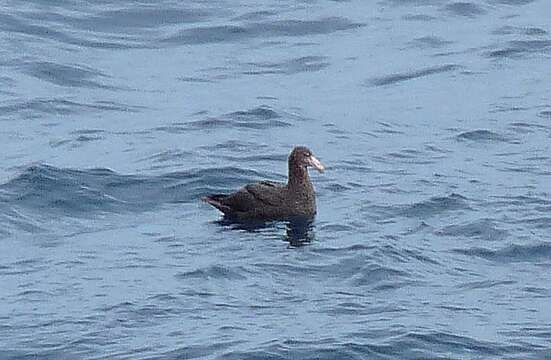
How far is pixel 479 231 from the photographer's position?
18938mm

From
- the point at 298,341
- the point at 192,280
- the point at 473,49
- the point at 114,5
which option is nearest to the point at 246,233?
the point at 192,280

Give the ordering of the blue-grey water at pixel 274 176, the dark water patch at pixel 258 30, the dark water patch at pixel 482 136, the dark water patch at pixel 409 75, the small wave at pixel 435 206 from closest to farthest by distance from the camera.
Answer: the blue-grey water at pixel 274 176 < the small wave at pixel 435 206 < the dark water patch at pixel 482 136 < the dark water patch at pixel 409 75 < the dark water patch at pixel 258 30

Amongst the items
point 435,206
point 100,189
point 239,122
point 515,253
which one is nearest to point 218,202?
point 100,189

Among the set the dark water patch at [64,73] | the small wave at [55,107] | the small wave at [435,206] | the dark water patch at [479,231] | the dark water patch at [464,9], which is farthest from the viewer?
the dark water patch at [464,9]

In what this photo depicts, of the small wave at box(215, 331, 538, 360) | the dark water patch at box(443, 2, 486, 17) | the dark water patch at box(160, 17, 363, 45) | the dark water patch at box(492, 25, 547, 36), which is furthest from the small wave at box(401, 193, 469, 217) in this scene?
the dark water patch at box(443, 2, 486, 17)

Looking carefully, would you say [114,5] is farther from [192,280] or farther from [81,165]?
[192,280]

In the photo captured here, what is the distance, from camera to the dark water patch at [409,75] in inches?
1086

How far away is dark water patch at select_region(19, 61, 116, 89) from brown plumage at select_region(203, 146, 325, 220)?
7604 mm

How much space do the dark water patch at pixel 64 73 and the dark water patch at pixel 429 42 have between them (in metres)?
5.10

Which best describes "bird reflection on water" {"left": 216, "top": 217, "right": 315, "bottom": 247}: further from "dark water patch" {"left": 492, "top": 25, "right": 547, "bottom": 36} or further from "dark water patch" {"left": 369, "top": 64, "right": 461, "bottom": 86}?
"dark water patch" {"left": 492, "top": 25, "right": 547, "bottom": 36}

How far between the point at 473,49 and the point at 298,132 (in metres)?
6.41

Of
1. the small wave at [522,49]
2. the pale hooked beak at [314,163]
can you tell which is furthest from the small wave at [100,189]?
the small wave at [522,49]

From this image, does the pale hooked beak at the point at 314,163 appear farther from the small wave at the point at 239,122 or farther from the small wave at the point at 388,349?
the small wave at the point at 388,349

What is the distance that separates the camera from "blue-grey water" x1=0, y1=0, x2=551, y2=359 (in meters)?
15.9
